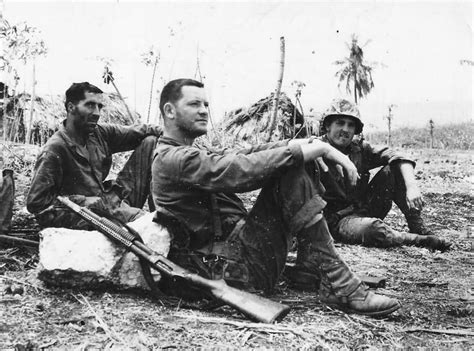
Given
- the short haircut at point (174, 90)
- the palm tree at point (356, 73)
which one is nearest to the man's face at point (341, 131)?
the short haircut at point (174, 90)

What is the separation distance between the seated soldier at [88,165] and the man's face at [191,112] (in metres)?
1.47

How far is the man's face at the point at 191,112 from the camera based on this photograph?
3340mm

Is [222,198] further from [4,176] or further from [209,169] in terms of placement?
[4,176]

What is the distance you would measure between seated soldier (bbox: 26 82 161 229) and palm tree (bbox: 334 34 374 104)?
35.9m

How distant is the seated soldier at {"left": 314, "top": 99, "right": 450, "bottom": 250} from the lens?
16.4 ft

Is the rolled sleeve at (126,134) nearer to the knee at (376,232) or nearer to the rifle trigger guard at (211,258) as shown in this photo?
the rifle trigger guard at (211,258)

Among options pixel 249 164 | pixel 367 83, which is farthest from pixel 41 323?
pixel 367 83

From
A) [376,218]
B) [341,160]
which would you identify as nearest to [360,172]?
[376,218]

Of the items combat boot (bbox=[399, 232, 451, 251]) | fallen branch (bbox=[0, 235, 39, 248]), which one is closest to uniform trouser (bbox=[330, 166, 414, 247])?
combat boot (bbox=[399, 232, 451, 251])

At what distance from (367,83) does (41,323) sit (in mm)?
39267

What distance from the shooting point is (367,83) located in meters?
39.5

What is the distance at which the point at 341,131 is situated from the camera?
5035 mm

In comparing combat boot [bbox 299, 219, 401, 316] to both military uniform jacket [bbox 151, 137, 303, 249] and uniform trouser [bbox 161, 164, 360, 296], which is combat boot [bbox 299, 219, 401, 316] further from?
military uniform jacket [bbox 151, 137, 303, 249]

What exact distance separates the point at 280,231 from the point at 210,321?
721mm
